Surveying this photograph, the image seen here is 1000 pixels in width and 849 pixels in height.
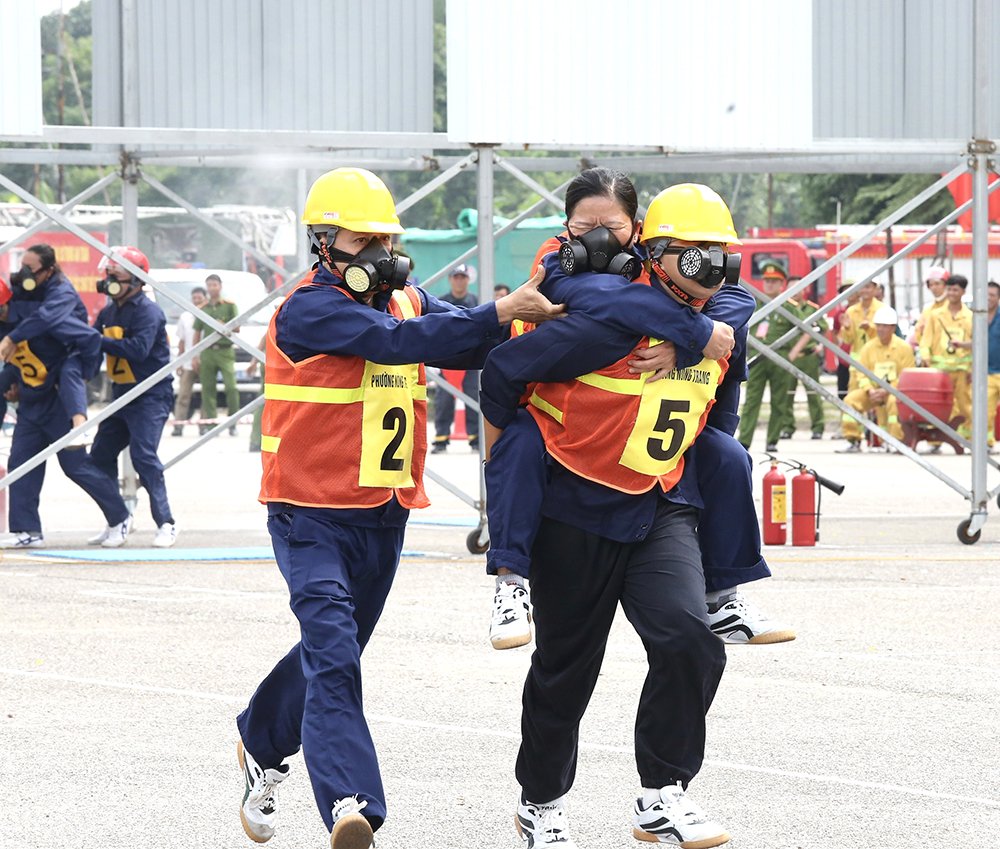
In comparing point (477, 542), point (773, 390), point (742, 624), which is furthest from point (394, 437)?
point (773, 390)

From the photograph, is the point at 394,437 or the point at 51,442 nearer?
the point at 394,437

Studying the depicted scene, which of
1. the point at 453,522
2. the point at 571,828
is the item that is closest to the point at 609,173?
the point at 571,828

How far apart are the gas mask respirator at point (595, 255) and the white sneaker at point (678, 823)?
1.45 m

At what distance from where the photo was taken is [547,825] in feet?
15.6

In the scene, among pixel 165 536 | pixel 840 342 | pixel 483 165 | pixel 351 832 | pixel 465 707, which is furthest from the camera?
pixel 840 342

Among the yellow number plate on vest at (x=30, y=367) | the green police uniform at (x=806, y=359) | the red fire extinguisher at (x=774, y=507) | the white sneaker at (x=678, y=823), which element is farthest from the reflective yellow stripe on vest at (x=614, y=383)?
the green police uniform at (x=806, y=359)

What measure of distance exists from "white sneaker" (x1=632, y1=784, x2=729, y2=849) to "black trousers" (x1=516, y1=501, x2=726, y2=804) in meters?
0.05

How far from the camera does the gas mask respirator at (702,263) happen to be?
15.2ft

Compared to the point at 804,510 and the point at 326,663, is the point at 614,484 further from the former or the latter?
the point at 804,510

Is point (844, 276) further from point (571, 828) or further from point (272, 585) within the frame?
point (571, 828)

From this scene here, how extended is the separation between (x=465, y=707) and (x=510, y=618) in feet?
8.11

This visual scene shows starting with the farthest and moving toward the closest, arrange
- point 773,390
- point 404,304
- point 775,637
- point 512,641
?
point 773,390, point 404,304, point 775,637, point 512,641

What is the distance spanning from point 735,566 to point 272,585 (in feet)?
19.4

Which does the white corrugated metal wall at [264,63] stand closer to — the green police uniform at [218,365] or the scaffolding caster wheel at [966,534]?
the scaffolding caster wheel at [966,534]
